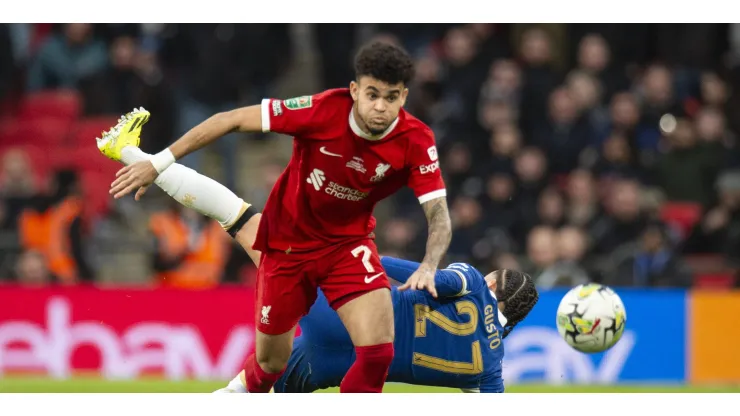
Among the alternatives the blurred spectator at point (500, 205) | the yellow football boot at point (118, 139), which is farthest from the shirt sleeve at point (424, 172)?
the blurred spectator at point (500, 205)

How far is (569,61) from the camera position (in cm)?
1606

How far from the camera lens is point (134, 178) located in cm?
656

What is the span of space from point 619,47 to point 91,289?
283 inches

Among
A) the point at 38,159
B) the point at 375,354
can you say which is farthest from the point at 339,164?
the point at 38,159

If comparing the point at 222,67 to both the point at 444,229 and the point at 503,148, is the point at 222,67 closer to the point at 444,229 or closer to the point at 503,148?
the point at 503,148

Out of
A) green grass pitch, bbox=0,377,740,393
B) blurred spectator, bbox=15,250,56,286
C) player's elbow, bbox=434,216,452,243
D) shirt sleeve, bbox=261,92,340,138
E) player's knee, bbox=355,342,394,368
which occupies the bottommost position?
green grass pitch, bbox=0,377,740,393

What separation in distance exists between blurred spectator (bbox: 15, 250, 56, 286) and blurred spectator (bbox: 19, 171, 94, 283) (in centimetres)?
20

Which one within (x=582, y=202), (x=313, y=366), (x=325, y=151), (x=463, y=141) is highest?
(x=463, y=141)

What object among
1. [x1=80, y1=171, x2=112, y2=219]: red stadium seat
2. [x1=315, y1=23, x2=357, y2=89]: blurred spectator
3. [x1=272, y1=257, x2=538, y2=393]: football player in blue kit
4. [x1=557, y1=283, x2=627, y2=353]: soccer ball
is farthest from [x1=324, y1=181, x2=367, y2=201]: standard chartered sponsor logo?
[x1=315, y1=23, x2=357, y2=89]: blurred spectator

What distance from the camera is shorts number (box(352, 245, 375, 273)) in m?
7.16

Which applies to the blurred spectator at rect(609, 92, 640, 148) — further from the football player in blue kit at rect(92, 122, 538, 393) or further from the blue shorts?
the blue shorts

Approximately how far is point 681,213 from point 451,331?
7399 millimetres

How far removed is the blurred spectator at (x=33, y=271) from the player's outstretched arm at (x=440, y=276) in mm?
6375

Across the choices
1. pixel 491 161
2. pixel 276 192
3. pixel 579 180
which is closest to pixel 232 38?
pixel 491 161
